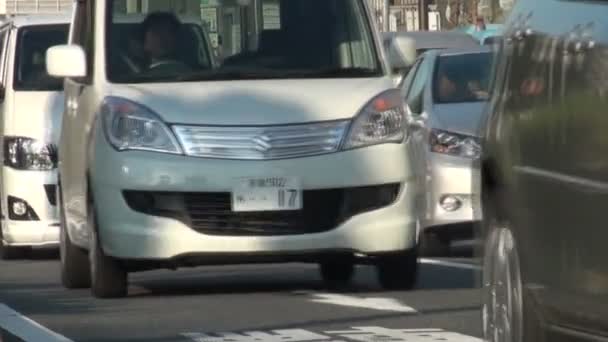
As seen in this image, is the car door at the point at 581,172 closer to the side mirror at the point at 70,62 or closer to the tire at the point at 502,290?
the tire at the point at 502,290

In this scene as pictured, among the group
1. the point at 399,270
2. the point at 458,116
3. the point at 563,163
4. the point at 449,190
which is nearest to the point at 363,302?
the point at 399,270

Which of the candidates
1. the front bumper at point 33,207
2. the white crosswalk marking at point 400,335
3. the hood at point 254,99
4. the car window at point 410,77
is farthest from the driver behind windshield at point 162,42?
the car window at point 410,77

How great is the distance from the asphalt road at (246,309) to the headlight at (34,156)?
225 centimetres

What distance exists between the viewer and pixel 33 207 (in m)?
17.2

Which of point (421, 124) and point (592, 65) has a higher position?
point (592, 65)

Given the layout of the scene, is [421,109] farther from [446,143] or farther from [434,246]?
[434,246]

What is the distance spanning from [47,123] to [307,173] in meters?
5.60

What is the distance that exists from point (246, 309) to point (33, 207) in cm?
564

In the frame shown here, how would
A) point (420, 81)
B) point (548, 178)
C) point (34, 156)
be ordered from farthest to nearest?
point (420, 81)
point (34, 156)
point (548, 178)

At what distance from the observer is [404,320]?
11.2 metres

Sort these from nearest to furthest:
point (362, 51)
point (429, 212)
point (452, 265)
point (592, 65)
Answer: point (592, 65) → point (362, 51) → point (452, 265) → point (429, 212)

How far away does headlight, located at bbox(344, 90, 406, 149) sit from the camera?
12.5 metres

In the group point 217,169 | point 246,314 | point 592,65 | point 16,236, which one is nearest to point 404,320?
point 246,314

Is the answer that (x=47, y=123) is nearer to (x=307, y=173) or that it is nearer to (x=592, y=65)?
(x=307, y=173)
